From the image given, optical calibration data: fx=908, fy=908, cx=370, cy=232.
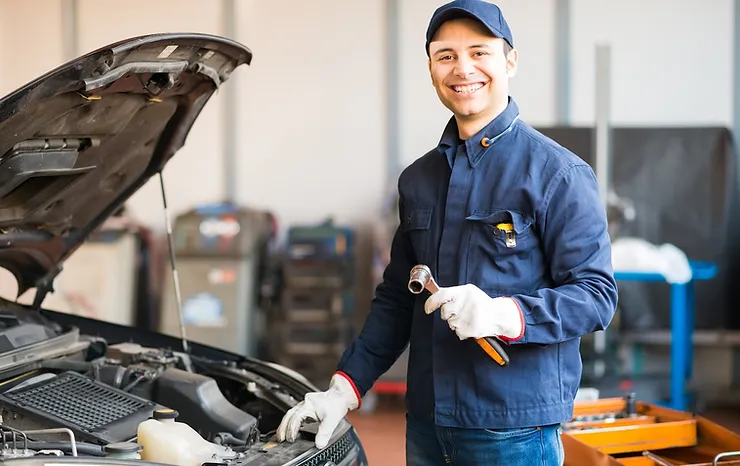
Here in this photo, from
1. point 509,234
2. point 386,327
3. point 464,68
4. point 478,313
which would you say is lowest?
point 386,327

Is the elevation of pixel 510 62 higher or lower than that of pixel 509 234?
higher

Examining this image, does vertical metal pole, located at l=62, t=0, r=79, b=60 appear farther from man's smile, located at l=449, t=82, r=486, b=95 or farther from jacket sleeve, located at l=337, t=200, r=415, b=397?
man's smile, located at l=449, t=82, r=486, b=95

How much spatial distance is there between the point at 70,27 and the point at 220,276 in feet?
7.03

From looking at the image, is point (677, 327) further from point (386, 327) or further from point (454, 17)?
point (454, 17)

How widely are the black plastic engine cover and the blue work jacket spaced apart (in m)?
0.45

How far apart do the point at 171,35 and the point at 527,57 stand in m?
4.17

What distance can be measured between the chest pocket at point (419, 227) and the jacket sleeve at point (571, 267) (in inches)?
10.2

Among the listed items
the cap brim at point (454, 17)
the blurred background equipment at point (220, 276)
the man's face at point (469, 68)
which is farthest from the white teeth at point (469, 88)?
the blurred background equipment at point (220, 276)

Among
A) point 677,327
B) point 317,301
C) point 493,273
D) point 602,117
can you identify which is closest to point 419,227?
point 493,273

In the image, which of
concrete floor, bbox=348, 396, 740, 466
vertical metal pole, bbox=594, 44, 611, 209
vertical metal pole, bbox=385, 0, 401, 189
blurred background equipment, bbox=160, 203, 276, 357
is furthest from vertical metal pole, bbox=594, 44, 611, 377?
blurred background equipment, bbox=160, 203, 276, 357

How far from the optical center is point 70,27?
6.24 meters

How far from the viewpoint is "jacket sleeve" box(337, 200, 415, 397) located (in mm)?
2080

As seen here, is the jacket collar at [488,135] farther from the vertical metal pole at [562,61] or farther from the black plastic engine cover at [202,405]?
the vertical metal pole at [562,61]

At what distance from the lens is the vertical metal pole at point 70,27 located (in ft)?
20.5
